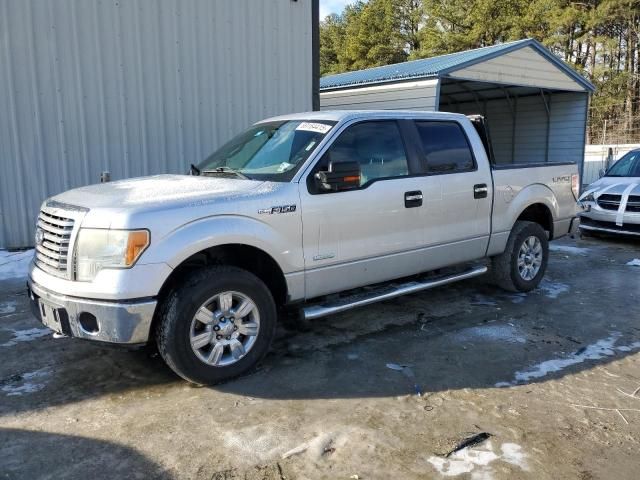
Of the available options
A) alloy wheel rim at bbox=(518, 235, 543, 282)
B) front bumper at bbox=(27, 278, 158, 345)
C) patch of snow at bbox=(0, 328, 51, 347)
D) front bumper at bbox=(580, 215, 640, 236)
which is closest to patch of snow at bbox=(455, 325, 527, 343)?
alloy wheel rim at bbox=(518, 235, 543, 282)

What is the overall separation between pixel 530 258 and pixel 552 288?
2.11 feet

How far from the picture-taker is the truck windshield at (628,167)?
10.2 meters

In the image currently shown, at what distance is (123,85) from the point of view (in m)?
8.34

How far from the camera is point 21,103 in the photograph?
7.66 metres

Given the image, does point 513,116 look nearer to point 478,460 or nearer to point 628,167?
point 628,167

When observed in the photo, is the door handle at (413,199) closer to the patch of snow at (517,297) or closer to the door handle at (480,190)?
the door handle at (480,190)

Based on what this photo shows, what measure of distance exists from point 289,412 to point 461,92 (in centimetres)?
1621

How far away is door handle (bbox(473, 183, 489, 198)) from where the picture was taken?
5.48 m

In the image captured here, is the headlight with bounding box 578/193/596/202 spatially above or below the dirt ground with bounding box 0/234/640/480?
above

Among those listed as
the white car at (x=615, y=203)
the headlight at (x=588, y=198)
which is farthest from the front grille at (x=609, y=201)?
the headlight at (x=588, y=198)

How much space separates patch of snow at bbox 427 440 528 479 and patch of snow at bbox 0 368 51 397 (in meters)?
2.74

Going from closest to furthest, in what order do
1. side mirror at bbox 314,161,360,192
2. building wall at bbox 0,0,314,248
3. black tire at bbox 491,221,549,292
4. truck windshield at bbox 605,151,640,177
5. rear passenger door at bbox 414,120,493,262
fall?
side mirror at bbox 314,161,360,192
rear passenger door at bbox 414,120,493,262
black tire at bbox 491,221,549,292
building wall at bbox 0,0,314,248
truck windshield at bbox 605,151,640,177

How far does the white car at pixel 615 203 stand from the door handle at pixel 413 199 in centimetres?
590

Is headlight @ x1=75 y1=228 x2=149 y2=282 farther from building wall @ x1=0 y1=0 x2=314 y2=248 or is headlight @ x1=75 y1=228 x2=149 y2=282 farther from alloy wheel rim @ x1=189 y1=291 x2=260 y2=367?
building wall @ x1=0 y1=0 x2=314 y2=248
